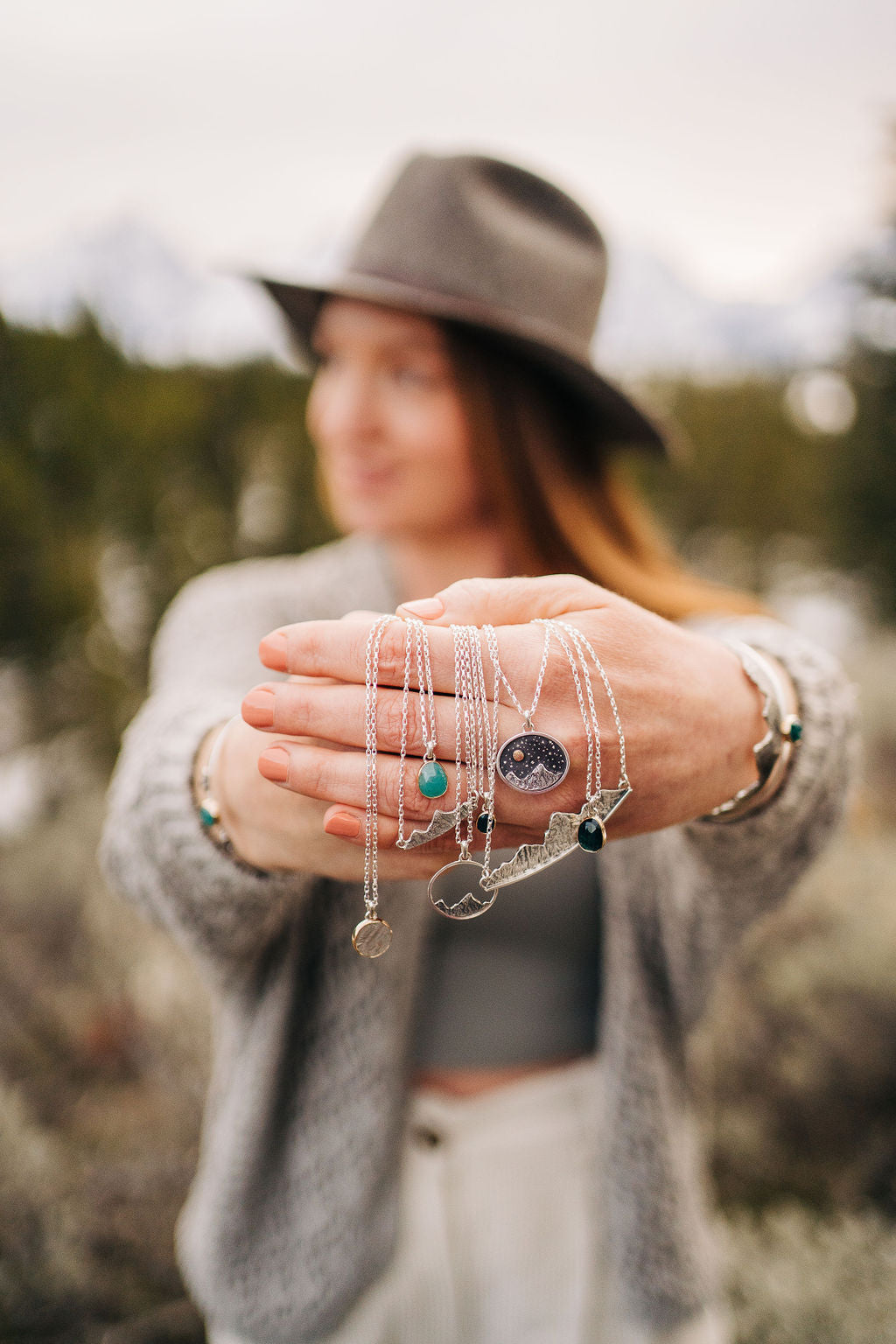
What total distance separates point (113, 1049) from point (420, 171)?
9.81ft

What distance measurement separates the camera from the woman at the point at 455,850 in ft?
2.64

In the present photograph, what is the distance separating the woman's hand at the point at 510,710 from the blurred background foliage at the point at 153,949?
117 cm

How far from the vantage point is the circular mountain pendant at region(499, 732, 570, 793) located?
72 cm

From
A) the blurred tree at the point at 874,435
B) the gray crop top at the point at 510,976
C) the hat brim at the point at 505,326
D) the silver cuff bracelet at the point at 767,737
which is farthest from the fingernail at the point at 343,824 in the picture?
the blurred tree at the point at 874,435

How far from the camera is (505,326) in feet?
4.49

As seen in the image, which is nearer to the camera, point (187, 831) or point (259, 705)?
point (259, 705)

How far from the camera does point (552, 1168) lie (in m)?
1.38

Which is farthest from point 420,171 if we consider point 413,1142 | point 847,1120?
point 847,1120

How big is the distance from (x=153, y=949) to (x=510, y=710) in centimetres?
297

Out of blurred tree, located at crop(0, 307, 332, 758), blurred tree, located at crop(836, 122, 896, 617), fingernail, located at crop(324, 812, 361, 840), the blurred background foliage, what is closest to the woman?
fingernail, located at crop(324, 812, 361, 840)

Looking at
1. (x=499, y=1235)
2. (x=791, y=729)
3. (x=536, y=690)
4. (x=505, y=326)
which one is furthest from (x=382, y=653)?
(x=499, y=1235)

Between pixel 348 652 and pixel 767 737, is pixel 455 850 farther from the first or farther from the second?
pixel 767 737

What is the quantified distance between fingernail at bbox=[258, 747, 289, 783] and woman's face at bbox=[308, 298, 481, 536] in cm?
92

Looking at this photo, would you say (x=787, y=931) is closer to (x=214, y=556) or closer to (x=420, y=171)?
(x=420, y=171)
